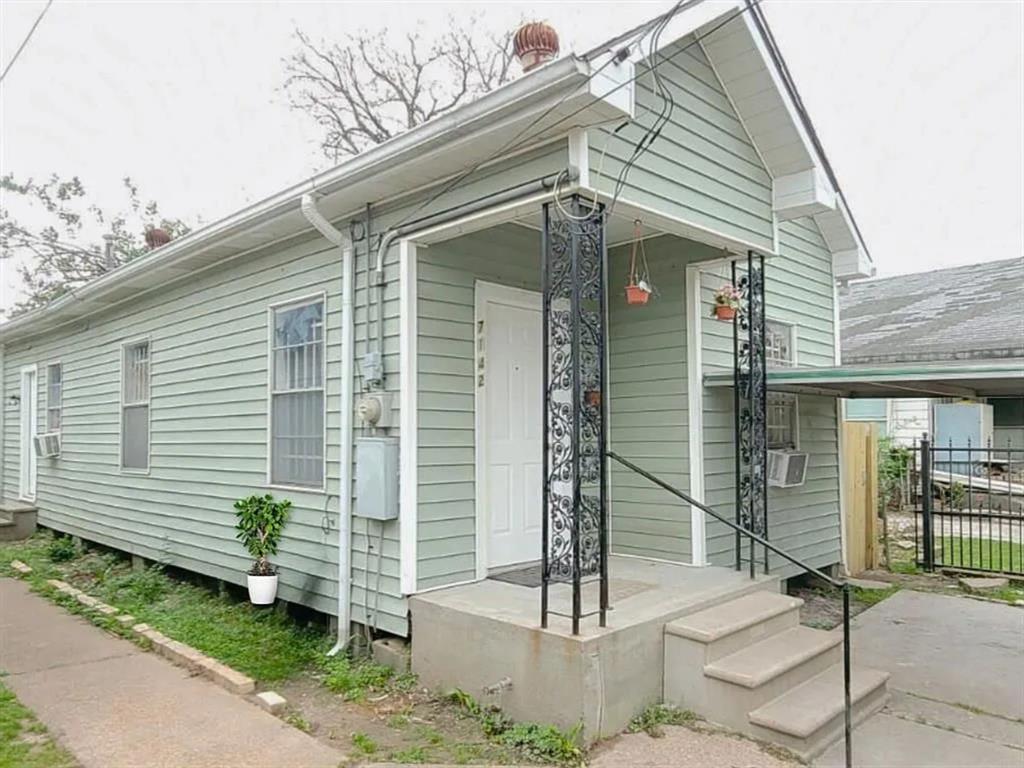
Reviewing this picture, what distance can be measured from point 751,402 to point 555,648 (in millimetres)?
2685

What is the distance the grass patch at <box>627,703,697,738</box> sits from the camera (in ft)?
12.1

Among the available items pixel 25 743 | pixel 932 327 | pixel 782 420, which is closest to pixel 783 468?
pixel 782 420

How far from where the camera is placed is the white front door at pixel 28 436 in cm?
1097

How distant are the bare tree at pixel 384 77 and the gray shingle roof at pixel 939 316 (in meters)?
9.24

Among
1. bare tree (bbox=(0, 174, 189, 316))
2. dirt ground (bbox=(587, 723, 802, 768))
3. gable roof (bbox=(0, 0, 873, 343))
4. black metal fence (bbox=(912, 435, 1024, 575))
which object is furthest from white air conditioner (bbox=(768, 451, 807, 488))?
bare tree (bbox=(0, 174, 189, 316))

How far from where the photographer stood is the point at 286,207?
516 cm

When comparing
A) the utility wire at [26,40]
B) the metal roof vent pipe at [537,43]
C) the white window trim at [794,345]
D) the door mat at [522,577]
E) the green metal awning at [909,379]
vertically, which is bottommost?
the door mat at [522,577]

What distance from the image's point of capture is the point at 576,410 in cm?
379

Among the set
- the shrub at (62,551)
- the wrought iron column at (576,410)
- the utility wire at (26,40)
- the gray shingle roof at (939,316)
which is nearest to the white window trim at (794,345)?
the gray shingle roof at (939,316)

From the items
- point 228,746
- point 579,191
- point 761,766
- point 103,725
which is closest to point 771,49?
point 579,191

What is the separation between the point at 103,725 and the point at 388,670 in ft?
5.09

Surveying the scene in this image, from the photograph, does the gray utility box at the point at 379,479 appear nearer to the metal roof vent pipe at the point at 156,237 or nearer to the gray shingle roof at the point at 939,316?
the metal roof vent pipe at the point at 156,237

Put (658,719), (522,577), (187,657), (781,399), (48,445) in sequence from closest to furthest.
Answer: (658,719) → (187,657) → (522,577) → (781,399) → (48,445)

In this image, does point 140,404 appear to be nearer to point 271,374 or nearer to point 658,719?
point 271,374
